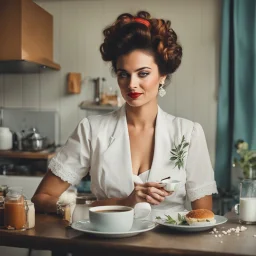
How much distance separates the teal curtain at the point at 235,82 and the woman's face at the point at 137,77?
94.3 inches

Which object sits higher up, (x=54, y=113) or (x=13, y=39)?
(x=13, y=39)

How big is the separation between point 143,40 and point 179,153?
19.0 inches

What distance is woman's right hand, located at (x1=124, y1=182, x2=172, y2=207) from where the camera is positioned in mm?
1682

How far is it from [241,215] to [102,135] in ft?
2.22

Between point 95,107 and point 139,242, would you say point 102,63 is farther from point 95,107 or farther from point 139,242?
point 139,242

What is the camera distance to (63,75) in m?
4.93

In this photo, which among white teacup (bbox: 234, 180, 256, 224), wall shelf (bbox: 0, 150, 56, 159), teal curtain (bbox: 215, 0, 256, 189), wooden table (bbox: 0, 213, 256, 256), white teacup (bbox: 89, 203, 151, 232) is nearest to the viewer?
wooden table (bbox: 0, 213, 256, 256)

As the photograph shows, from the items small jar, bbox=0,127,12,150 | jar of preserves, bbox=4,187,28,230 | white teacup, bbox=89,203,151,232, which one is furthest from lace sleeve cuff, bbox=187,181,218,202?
small jar, bbox=0,127,12,150

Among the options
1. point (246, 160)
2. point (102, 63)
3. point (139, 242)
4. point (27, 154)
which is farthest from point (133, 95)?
point (102, 63)

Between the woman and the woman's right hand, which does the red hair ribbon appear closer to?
the woman

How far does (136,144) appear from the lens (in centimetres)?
218

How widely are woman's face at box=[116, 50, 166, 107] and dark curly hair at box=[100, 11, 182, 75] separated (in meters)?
0.03

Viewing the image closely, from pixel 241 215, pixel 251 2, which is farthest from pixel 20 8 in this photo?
pixel 241 215

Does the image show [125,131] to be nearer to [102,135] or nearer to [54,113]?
[102,135]
